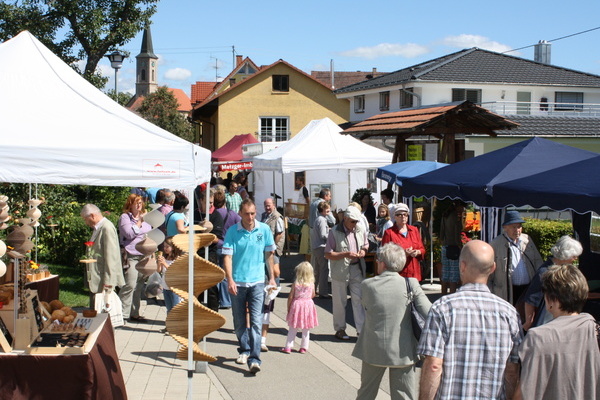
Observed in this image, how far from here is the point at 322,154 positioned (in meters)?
17.9

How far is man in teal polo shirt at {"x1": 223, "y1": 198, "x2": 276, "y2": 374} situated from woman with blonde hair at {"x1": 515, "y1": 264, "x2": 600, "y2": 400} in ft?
14.5

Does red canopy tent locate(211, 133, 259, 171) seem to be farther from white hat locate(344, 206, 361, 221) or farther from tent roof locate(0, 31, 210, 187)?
tent roof locate(0, 31, 210, 187)

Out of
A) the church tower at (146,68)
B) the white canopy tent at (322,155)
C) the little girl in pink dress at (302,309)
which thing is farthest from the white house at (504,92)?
the church tower at (146,68)

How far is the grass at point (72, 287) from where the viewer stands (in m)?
11.9

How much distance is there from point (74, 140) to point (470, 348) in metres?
3.48

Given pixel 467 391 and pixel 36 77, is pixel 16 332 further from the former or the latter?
pixel 467 391

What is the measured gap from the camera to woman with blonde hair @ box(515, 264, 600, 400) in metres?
4.00

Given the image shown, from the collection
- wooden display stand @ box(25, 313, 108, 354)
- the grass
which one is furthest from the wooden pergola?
wooden display stand @ box(25, 313, 108, 354)

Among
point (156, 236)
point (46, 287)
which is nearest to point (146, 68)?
point (46, 287)

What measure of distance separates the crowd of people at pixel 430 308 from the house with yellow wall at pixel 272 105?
134 ft

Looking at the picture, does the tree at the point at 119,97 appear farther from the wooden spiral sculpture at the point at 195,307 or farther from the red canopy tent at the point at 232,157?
the wooden spiral sculpture at the point at 195,307

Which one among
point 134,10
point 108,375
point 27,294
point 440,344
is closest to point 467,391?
point 440,344

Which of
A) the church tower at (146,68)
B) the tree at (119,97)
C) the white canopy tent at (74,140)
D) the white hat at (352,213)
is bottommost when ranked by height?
the white hat at (352,213)

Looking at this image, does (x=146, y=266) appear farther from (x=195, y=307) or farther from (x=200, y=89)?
(x=200, y=89)
